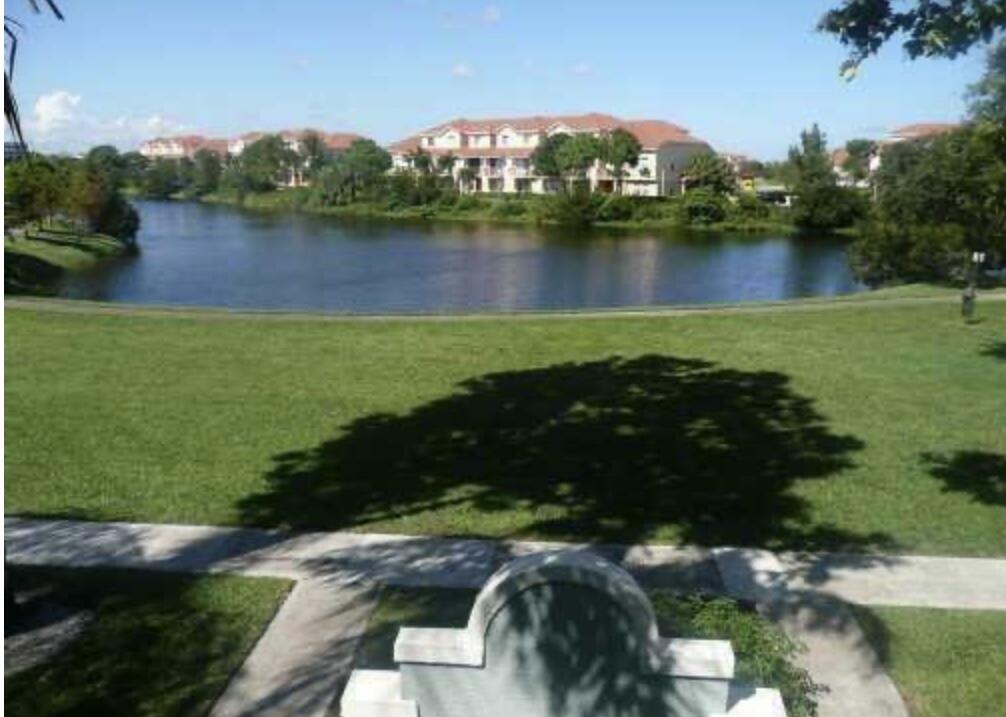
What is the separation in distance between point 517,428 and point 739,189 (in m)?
91.3

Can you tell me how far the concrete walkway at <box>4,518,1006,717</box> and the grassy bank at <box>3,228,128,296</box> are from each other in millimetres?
40145

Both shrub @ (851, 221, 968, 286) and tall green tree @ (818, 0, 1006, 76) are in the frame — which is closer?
tall green tree @ (818, 0, 1006, 76)

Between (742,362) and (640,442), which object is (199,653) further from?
(742,362)

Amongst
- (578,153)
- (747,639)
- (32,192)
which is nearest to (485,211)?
(578,153)

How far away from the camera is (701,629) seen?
5.74 meters

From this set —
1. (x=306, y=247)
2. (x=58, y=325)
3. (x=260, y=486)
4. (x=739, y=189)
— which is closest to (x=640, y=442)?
(x=260, y=486)

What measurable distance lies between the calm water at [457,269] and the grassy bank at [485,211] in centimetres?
627

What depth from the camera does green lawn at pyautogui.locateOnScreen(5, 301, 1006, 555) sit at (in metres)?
9.28

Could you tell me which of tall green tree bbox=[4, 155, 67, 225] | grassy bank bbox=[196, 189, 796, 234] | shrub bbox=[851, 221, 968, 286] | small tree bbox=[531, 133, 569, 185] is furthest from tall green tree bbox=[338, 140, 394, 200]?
shrub bbox=[851, 221, 968, 286]

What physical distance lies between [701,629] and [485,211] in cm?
9492

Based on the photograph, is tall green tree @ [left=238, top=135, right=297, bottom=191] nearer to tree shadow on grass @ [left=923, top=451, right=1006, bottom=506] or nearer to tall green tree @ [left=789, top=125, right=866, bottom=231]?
tall green tree @ [left=789, top=125, right=866, bottom=231]

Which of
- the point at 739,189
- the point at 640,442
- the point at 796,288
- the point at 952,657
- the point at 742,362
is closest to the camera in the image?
the point at 952,657

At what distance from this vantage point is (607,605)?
4.46 metres

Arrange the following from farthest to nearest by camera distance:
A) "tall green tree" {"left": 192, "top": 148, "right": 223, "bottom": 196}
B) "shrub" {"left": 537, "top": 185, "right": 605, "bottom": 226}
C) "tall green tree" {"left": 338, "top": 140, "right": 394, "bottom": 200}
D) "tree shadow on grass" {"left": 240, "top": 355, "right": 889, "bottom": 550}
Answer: "tall green tree" {"left": 192, "top": 148, "right": 223, "bottom": 196}
"tall green tree" {"left": 338, "top": 140, "right": 394, "bottom": 200}
"shrub" {"left": 537, "top": 185, "right": 605, "bottom": 226}
"tree shadow on grass" {"left": 240, "top": 355, "right": 889, "bottom": 550}
